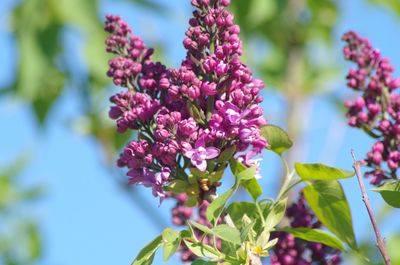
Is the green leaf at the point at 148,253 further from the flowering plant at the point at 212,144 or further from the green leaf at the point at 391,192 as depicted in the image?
the green leaf at the point at 391,192

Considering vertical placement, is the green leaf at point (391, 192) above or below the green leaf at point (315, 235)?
below

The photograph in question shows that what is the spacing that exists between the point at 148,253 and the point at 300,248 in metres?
0.46

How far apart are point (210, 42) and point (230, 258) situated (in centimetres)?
42

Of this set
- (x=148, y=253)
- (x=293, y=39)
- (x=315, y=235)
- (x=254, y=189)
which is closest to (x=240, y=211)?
(x=254, y=189)

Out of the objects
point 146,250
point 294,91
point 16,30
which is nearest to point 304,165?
point 146,250

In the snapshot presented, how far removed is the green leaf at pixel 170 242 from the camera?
1.55 meters

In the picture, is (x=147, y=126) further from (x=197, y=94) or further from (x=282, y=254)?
(x=282, y=254)

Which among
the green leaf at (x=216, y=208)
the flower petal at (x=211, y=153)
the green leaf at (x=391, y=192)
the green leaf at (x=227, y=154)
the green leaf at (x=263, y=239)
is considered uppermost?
the flower petal at (x=211, y=153)

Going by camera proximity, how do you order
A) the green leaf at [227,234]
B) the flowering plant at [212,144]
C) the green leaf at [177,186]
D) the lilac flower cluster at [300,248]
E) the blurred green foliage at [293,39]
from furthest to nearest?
the blurred green foliage at [293,39], the lilac flower cluster at [300,248], the green leaf at [177,186], the flowering plant at [212,144], the green leaf at [227,234]

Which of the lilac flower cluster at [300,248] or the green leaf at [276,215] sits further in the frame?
the lilac flower cluster at [300,248]

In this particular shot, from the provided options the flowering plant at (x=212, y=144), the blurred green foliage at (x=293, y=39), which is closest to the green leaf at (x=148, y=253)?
the flowering plant at (x=212, y=144)

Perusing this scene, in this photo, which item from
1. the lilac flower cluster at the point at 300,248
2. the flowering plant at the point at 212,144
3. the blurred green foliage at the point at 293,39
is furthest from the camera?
the blurred green foliage at the point at 293,39

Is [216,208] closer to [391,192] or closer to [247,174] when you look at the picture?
[247,174]

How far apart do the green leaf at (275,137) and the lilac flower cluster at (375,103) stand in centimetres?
18
